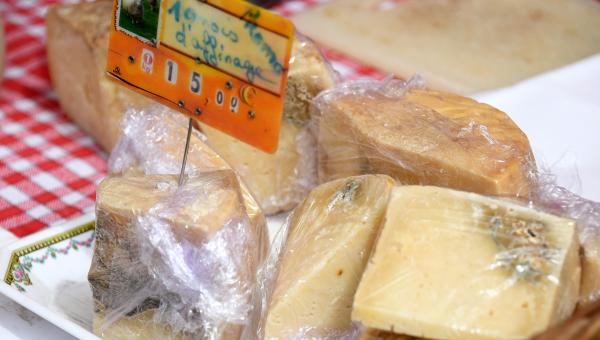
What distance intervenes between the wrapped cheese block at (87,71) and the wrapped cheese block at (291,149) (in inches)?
9.5

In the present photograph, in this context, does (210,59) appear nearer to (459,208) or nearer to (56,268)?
(459,208)

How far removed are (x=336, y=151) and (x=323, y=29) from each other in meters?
1.08

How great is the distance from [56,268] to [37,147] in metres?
0.63

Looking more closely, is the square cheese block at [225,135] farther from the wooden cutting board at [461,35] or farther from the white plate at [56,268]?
the wooden cutting board at [461,35]

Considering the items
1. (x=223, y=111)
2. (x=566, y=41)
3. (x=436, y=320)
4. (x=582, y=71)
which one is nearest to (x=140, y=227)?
(x=223, y=111)

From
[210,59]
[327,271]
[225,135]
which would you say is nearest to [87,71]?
[225,135]

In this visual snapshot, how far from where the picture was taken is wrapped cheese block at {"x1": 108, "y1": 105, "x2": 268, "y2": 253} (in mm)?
1675

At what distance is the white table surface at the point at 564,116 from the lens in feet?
6.17

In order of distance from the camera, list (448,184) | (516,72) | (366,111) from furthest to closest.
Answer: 1. (516,72)
2. (366,111)
3. (448,184)

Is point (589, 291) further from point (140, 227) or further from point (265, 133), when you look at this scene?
point (140, 227)

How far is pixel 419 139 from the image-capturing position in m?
1.60

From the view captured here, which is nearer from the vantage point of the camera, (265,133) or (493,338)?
(493,338)

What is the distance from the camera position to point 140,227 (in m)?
1.36

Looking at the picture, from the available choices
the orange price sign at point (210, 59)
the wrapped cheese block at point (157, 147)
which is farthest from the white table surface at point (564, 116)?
the orange price sign at point (210, 59)
